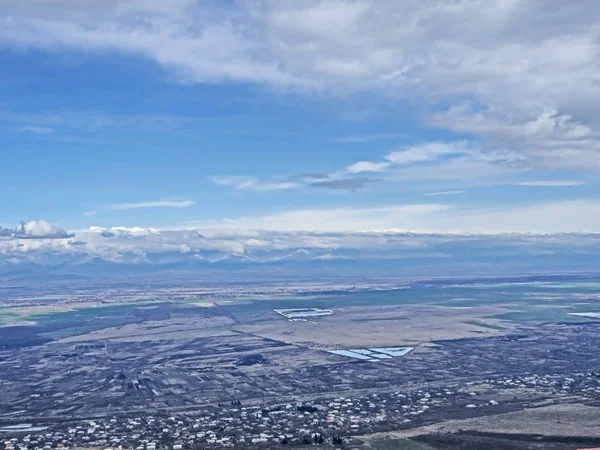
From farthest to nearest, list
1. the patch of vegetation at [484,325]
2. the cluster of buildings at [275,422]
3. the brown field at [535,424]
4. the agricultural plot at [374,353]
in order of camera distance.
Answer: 1. the patch of vegetation at [484,325]
2. the agricultural plot at [374,353]
3. the brown field at [535,424]
4. the cluster of buildings at [275,422]

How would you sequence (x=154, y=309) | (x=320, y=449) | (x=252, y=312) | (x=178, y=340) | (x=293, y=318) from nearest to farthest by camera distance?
(x=320, y=449)
(x=178, y=340)
(x=293, y=318)
(x=252, y=312)
(x=154, y=309)

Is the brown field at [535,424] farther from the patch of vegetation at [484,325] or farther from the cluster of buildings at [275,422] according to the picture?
the patch of vegetation at [484,325]

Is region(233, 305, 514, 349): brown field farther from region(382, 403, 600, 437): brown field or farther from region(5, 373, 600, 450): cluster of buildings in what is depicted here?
region(382, 403, 600, 437): brown field

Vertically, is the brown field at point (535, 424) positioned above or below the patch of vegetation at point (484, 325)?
below

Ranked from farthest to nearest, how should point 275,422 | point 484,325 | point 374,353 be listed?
point 484,325, point 374,353, point 275,422

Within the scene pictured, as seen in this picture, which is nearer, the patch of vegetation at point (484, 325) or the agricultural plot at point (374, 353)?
the agricultural plot at point (374, 353)

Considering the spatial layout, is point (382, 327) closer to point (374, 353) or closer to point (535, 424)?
point (374, 353)

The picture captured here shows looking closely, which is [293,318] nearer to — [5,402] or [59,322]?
[59,322]

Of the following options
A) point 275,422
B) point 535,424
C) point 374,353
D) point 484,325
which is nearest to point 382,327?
point 484,325

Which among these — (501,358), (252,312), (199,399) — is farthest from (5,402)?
(252,312)

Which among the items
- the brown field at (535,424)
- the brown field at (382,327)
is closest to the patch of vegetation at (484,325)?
the brown field at (382,327)

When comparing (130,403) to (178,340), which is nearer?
(130,403)
